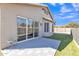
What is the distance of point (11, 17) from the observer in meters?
12.7

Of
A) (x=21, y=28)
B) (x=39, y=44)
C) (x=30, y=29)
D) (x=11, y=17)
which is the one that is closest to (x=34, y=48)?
(x=39, y=44)

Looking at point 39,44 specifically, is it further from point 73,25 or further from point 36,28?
point 73,25

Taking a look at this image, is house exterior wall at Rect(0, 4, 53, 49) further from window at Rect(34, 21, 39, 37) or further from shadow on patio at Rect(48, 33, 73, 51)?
shadow on patio at Rect(48, 33, 73, 51)

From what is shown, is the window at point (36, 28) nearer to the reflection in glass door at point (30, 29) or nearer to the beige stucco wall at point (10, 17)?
the reflection in glass door at point (30, 29)

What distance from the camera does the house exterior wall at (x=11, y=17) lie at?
39.8 ft

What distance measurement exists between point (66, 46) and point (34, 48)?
198 cm

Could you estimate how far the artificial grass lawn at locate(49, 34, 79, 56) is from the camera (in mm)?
12211

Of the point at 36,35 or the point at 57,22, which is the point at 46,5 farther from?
the point at 36,35

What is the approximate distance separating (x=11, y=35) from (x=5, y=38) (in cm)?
46

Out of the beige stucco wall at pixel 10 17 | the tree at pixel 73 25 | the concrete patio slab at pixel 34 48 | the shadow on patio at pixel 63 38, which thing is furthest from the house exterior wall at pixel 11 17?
the tree at pixel 73 25

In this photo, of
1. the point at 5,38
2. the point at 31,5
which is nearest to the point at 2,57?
the point at 5,38

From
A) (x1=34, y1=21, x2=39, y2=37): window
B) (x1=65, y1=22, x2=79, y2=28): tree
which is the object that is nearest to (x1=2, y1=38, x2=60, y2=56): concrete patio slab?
(x1=34, y1=21, x2=39, y2=37): window

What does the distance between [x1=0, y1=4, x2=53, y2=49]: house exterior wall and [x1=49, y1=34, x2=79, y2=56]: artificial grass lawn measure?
2.19 m

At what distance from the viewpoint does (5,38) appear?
1228 cm
